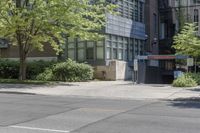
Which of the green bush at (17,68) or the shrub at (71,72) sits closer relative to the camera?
the shrub at (71,72)

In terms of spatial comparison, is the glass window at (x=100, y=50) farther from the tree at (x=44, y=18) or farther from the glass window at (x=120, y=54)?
the tree at (x=44, y=18)

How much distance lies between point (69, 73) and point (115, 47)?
582 centimetres

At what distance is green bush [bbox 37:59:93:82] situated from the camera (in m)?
30.4

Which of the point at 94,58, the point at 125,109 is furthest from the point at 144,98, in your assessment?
the point at 94,58

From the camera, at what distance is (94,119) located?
477 inches

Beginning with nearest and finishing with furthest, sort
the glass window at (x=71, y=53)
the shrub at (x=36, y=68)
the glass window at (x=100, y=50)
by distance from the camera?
the shrub at (x=36, y=68)
the glass window at (x=100, y=50)
the glass window at (x=71, y=53)

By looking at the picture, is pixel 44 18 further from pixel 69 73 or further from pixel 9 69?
pixel 9 69

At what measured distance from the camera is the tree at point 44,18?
1003 inches

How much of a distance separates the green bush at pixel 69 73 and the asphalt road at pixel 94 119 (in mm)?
14501

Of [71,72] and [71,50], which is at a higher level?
[71,50]

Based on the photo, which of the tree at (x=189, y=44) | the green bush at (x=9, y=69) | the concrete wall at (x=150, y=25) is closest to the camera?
the tree at (x=189, y=44)

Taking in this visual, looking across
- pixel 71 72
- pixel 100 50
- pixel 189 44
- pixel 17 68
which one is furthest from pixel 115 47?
pixel 17 68

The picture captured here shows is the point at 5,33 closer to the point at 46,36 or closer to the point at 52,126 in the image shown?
the point at 46,36

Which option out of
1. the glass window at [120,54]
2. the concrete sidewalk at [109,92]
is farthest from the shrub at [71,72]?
the concrete sidewalk at [109,92]
